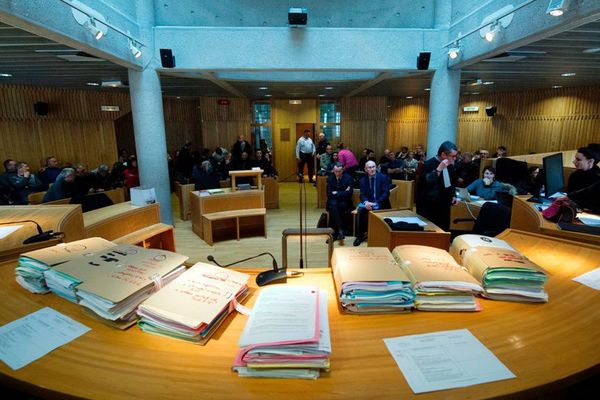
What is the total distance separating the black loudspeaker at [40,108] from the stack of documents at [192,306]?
423 inches

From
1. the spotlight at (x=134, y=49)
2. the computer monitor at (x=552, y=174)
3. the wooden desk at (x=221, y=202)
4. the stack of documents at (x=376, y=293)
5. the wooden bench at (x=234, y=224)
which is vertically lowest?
the wooden bench at (x=234, y=224)

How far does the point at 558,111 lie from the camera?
11.3 meters

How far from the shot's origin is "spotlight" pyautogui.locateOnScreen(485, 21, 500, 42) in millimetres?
4734

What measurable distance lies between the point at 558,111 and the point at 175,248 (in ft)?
40.9

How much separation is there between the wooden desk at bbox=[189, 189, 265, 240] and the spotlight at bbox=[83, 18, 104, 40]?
109 inches

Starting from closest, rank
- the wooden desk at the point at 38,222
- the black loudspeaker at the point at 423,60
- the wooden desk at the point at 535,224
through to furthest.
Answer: the wooden desk at the point at 38,222 < the wooden desk at the point at 535,224 < the black loudspeaker at the point at 423,60

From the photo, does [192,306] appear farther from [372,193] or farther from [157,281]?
[372,193]

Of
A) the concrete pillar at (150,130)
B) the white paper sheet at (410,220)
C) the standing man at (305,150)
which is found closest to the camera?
the white paper sheet at (410,220)

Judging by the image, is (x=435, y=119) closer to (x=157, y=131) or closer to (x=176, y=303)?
(x=157, y=131)

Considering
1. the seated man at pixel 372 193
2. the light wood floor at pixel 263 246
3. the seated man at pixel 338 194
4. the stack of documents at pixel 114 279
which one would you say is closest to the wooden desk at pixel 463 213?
the seated man at pixel 372 193

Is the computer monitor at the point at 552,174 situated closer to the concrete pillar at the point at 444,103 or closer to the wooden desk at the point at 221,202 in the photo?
the concrete pillar at the point at 444,103

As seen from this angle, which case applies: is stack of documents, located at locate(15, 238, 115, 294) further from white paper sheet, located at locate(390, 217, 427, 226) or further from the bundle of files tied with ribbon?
white paper sheet, located at locate(390, 217, 427, 226)

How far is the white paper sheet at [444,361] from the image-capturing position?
1.07 m

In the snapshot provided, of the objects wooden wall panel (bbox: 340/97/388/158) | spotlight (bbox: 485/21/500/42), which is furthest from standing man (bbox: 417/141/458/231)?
wooden wall panel (bbox: 340/97/388/158)
